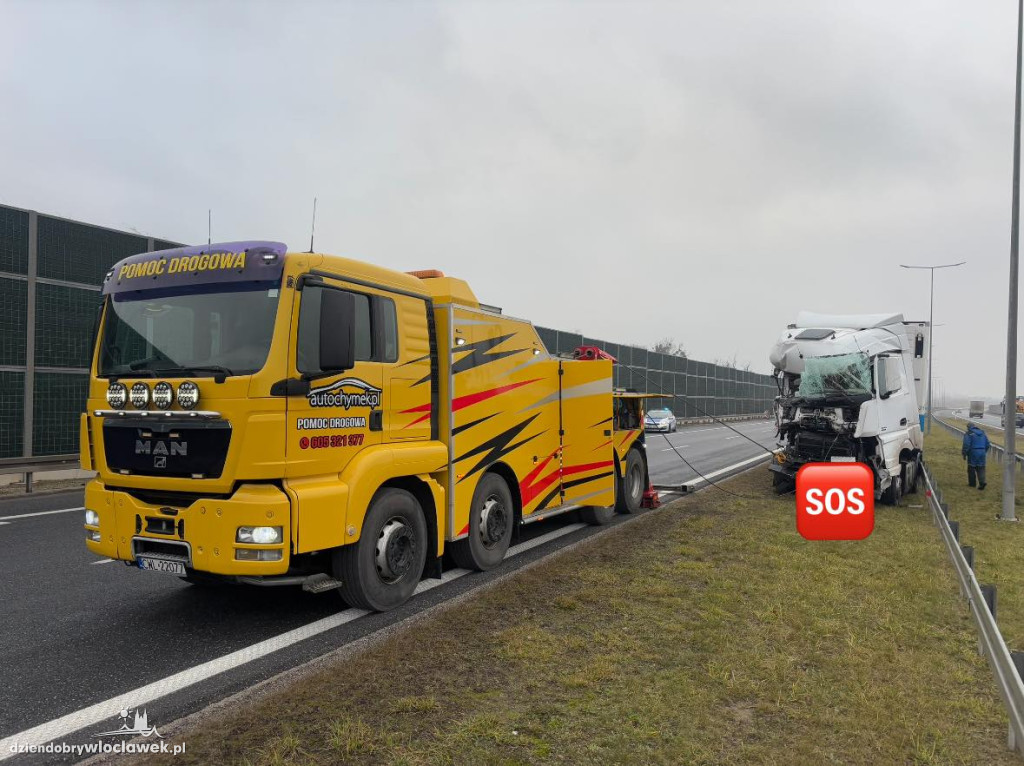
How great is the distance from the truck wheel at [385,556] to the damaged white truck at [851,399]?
8969mm

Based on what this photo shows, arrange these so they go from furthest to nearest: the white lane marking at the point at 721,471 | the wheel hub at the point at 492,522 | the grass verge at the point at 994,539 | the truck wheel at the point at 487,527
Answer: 1. the white lane marking at the point at 721,471
2. the wheel hub at the point at 492,522
3. the truck wheel at the point at 487,527
4. the grass verge at the point at 994,539

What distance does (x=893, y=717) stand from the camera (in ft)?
12.9

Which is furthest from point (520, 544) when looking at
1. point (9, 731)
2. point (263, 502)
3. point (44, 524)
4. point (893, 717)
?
point (44, 524)

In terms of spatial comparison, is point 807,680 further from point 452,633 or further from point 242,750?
point 242,750

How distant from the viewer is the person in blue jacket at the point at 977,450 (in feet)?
47.2

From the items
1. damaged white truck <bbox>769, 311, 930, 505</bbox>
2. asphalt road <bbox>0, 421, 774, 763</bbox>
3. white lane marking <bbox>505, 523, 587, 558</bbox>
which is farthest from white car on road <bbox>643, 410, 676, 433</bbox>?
asphalt road <bbox>0, 421, 774, 763</bbox>

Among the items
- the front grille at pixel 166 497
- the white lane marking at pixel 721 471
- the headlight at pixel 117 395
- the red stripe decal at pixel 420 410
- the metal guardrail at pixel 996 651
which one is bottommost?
the white lane marking at pixel 721 471

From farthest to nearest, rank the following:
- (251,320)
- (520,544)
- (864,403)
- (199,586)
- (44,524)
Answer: (864,403)
(44,524)
(520,544)
(199,586)
(251,320)

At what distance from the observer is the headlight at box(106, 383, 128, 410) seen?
523 centimetres

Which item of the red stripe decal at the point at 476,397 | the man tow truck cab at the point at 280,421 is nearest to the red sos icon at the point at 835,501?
the red stripe decal at the point at 476,397

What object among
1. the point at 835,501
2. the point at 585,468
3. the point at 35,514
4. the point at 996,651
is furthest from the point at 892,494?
the point at 35,514

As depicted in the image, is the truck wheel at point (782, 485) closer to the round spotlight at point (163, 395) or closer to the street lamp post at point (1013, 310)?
the street lamp post at point (1013, 310)

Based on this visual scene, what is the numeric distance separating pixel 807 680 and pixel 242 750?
344 centimetres

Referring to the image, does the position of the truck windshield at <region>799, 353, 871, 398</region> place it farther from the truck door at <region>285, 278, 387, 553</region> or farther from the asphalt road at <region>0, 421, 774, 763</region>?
the truck door at <region>285, 278, 387, 553</region>
